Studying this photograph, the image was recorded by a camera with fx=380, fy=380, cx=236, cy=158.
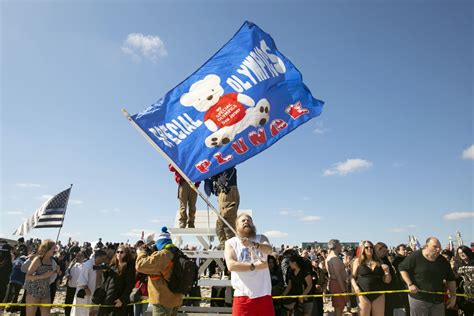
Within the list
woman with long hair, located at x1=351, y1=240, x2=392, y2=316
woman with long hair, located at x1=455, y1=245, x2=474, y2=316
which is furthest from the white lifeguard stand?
woman with long hair, located at x1=455, y1=245, x2=474, y2=316

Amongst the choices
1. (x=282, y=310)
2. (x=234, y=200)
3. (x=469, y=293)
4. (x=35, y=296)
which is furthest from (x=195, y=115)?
(x=469, y=293)

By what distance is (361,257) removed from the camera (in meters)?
7.26

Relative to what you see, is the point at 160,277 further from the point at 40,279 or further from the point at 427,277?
the point at 427,277

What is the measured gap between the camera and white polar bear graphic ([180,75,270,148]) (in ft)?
22.3

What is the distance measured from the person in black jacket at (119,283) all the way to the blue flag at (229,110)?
1907 millimetres

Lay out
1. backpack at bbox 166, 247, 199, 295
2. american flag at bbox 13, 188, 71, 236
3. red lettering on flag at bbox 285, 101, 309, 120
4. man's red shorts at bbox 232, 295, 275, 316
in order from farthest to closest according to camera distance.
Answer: american flag at bbox 13, 188, 71, 236 < red lettering on flag at bbox 285, 101, 309, 120 < backpack at bbox 166, 247, 199, 295 < man's red shorts at bbox 232, 295, 275, 316

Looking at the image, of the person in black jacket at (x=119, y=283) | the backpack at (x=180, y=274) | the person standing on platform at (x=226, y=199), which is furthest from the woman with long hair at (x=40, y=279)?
the backpack at (x=180, y=274)

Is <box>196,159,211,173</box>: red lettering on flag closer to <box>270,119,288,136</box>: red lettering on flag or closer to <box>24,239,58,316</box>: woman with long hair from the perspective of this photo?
<box>270,119,288,136</box>: red lettering on flag

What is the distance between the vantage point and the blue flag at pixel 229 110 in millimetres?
6699

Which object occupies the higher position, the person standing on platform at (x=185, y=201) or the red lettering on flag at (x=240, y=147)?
the red lettering on flag at (x=240, y=147)

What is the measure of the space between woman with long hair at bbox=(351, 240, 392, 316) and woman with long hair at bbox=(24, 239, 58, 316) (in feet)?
19.7

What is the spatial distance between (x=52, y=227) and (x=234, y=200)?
33.4 ft

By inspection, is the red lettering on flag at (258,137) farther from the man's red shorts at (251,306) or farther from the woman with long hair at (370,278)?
the man's red shorts at (251,306)

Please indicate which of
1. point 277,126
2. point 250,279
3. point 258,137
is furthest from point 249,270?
point 277,126
